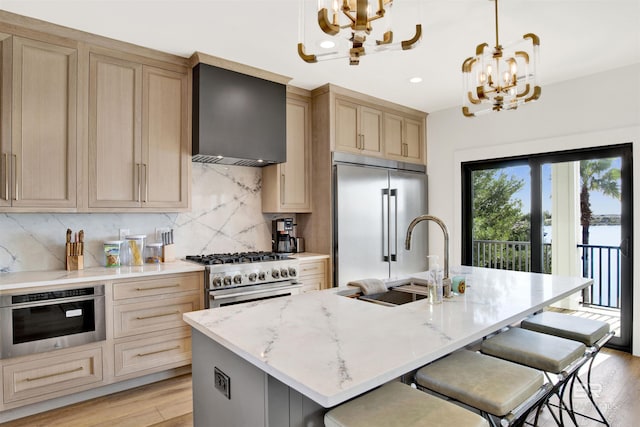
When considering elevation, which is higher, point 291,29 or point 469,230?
point 291,29

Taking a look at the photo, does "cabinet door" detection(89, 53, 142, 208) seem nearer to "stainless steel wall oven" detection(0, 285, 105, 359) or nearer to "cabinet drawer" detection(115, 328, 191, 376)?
"stainless steel wall oven" detection(0, 285, 105, 359)

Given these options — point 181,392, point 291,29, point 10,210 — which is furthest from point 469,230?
point 10,210

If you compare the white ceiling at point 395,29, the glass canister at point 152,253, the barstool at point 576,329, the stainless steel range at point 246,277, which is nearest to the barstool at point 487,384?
the barstool at point 576,329

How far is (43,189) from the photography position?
2633mm

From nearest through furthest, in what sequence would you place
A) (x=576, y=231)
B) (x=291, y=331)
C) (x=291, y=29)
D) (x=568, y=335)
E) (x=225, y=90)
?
1. (x=291, y=331)
2. (x=568, y=335)
3. (x=291, y=29)
4. (x=225, y=90)
5. (x=576, y=231)

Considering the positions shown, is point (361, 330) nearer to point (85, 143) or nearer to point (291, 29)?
point (291, 29)

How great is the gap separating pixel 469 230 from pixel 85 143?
13.2ft

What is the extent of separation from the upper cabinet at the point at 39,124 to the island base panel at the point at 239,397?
176 cm

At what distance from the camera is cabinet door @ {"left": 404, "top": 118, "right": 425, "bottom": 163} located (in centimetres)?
472

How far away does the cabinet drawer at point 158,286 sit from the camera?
270cm

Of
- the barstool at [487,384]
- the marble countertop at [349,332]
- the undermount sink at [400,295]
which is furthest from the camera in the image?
the undermount sink at [400,295]

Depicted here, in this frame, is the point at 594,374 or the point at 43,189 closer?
the point at 43,189

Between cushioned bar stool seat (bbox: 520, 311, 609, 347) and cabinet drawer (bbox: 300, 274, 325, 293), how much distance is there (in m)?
1.91

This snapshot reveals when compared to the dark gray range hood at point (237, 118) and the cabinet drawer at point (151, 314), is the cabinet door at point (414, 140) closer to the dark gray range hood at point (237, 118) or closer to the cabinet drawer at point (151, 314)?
the dark gray range hood at point (237, 118)
